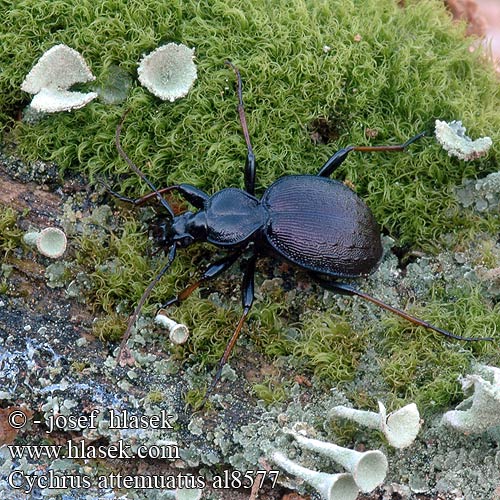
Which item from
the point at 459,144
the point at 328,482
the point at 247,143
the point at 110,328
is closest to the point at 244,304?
the point at 110,328

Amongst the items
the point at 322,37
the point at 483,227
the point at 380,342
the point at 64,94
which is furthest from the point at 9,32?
the point at 483,227

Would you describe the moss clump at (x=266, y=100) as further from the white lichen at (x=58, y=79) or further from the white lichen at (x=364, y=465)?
the white lichen at (x=364, y=465)

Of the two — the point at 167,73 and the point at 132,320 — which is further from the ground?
the point at 167,73

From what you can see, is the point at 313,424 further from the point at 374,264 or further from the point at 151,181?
the point at 151,181

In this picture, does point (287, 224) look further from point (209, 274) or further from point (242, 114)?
point (242, 114)

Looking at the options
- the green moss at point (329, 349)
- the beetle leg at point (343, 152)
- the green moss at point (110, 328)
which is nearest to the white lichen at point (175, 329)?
the green moss at point (110, 328)

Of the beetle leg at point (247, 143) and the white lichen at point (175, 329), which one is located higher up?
the beetle leg at point (247, 143)
